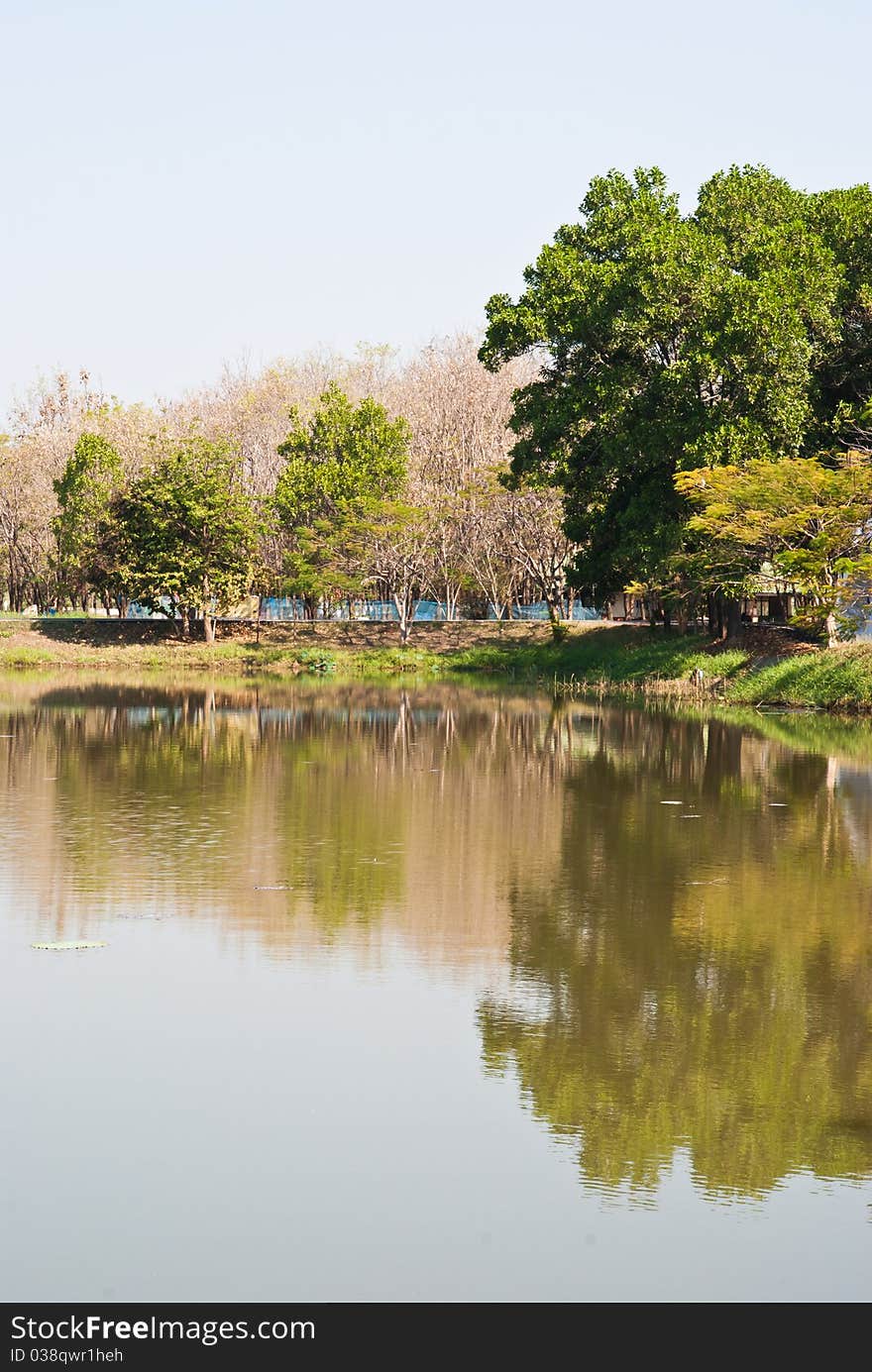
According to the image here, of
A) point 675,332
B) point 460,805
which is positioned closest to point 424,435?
point 675,332

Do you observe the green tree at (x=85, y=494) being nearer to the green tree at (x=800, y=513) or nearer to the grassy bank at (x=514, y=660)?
the grassy bank at (x=514, y=660)

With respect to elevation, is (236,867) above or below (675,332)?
below

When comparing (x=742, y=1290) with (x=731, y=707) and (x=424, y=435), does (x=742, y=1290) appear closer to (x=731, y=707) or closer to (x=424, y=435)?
(x=731, y=707)

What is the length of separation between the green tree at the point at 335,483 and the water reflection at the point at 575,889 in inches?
1560

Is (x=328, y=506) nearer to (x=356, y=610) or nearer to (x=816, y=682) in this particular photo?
(x=356, y=610)

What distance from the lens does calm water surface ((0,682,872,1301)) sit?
696 cm

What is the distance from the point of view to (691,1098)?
8961mm

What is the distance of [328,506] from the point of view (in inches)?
2884

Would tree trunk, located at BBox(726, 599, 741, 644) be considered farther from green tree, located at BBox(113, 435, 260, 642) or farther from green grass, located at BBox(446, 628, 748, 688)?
green tree, located at BBox(113, 435, 260, 642)

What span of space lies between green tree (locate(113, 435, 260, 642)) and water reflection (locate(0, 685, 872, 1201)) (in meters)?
37.8

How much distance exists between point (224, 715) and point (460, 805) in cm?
1826

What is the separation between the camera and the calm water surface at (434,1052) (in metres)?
6.96

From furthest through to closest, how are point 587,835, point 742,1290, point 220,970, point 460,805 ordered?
point 460,805 → point 587,835 → point 220,970 → point 742,1290

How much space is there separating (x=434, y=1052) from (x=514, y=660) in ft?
175
